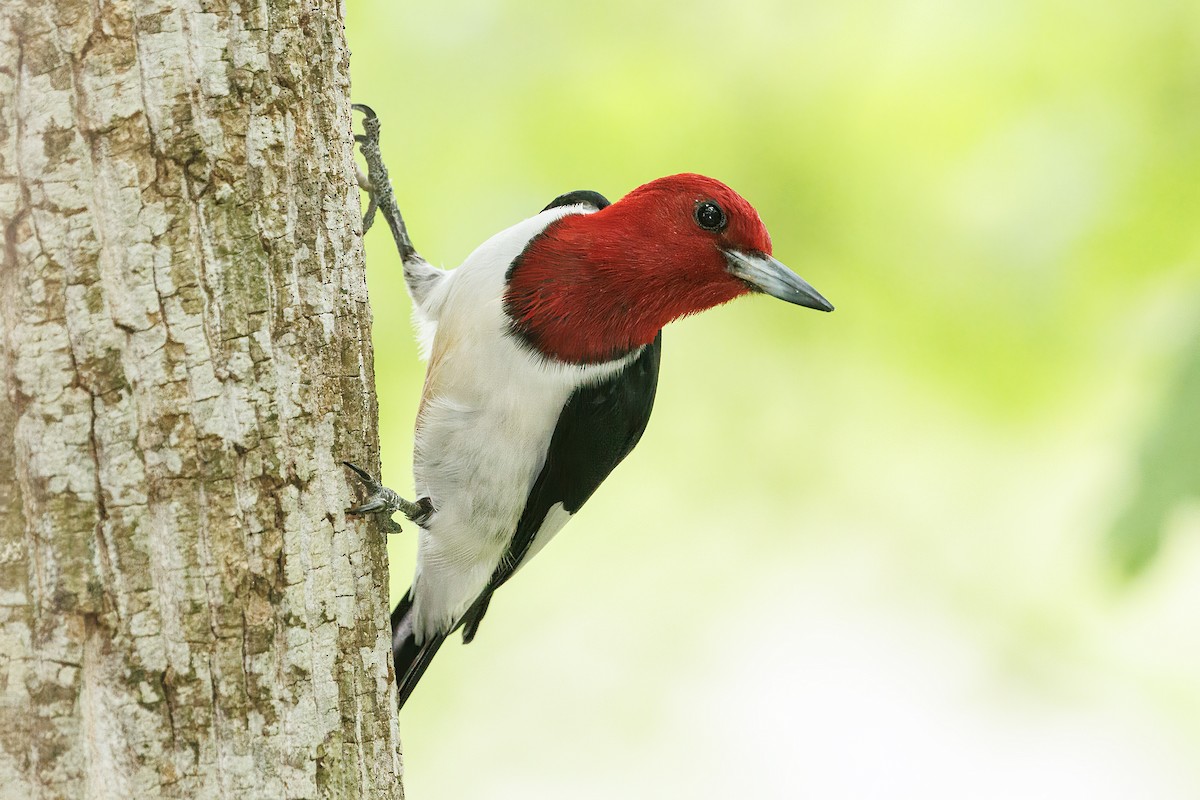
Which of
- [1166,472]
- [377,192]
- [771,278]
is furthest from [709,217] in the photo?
[1166,472]

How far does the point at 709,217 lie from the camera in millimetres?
2795

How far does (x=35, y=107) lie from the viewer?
1.59 meters

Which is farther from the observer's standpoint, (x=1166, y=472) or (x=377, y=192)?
(x=377, y=192)

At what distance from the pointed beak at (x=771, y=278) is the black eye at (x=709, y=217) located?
7 centimetres

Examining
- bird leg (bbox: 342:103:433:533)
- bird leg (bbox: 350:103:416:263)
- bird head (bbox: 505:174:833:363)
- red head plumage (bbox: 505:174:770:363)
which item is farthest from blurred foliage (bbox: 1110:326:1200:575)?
bird leg (bbox: 350:103:416:263)

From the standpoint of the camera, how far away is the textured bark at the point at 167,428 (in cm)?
153

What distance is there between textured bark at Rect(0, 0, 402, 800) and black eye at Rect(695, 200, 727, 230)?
118 cm

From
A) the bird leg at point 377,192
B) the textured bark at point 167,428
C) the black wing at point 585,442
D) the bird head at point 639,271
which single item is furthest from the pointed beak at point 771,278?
the textured bark at point 167,428

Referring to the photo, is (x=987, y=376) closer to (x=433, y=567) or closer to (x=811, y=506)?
(x=811, y=506)

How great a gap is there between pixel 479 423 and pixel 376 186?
35.2 inches

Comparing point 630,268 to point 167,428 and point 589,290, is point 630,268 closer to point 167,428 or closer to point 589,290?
point 589,290

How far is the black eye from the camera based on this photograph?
9.16ft

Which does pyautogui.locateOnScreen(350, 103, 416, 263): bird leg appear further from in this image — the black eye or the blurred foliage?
the blurred foliage

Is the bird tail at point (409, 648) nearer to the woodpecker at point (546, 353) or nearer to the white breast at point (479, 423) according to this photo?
the woodpecker at point (546, 353)
